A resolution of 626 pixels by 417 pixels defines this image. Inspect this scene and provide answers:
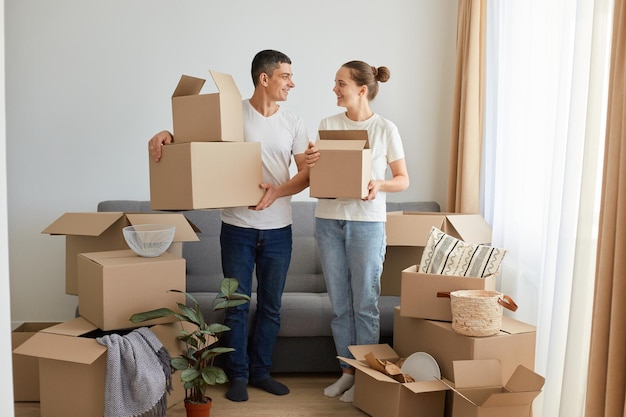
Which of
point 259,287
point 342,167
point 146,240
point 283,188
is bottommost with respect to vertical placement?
point 259,287

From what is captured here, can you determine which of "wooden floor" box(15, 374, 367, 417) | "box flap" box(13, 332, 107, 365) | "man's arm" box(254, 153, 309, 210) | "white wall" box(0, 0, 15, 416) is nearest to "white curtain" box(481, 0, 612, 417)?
"wooden floor" box(15, 374, 367, 417)

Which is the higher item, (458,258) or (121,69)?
(121,69)

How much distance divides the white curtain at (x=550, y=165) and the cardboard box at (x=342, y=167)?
738mm

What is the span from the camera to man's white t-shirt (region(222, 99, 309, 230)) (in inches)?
114

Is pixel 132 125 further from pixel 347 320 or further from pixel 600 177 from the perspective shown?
pixel 600 177

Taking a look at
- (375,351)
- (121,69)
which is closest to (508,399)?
(375,351)

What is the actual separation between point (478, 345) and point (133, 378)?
1296 mm

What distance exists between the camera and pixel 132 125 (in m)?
4.01

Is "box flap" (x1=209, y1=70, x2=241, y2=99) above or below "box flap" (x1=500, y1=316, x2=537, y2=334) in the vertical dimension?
above

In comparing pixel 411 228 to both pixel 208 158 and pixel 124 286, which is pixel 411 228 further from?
pixel 124 286

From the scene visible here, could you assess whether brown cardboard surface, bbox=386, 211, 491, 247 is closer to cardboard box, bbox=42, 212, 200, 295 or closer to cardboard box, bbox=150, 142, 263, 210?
cardboard box, bbox=150, 142, 263, 210

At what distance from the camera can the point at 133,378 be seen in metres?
2.53

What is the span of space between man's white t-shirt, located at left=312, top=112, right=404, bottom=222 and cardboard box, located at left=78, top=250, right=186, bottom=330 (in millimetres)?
683

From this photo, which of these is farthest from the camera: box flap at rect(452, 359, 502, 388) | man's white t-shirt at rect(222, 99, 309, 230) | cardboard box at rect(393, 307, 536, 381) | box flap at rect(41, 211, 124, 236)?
box flap at rect(41, 211, 124, 236)
